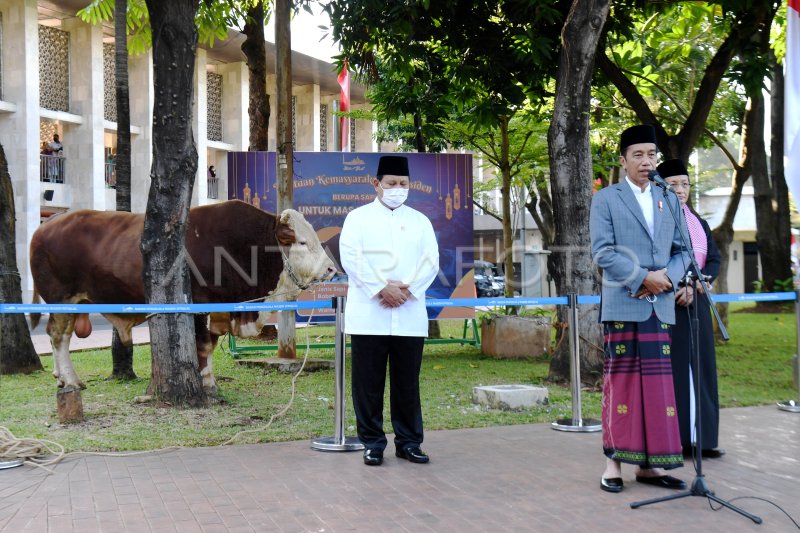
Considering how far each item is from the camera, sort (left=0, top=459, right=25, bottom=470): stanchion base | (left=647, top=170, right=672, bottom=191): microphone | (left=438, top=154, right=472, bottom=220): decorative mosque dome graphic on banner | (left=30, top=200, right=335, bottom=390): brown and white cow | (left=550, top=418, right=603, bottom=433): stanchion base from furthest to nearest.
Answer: (left=438, top=154, right=472, bottom=220): decorative mosque dome graphic on banner → (left=30, top=200, right=335, bottom=390): brown and white cow → (left=550, top=418, right=603, bottom=433): stanchion base → (left=0, top=459, right=25, bottom=470): stanchion base → (left=647, top=170, right=672, bottom=191): microphone

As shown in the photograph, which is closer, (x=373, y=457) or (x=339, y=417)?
(x=373, y=457)

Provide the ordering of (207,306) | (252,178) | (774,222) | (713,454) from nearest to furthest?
1. (713,454)
2. (207,306)
3. (252,178)
4. (774,222)

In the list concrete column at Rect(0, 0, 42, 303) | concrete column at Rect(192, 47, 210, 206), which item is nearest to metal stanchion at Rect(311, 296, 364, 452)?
concrete column at Rect(0, 0, 42, 303)

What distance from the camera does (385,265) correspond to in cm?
686

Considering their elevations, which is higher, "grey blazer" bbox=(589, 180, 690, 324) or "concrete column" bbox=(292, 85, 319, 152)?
"concrete column" bbox=(292, 85, 319, 152)

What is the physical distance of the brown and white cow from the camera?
9836 millimetres

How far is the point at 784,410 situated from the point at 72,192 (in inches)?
1212

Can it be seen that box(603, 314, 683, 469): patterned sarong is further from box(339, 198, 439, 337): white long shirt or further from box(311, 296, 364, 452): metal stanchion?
box(311, 296, 364, 452): metal stanchion

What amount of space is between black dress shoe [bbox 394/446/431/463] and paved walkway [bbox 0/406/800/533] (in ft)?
0.22

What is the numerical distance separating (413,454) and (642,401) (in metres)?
1.83

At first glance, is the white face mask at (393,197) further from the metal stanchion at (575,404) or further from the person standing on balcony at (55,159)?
the person standing on balcony at (55,159)

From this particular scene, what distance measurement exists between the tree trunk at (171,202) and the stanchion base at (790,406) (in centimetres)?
602

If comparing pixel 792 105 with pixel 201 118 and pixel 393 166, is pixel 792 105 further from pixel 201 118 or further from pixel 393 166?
pixel 201 118

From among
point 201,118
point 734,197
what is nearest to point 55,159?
point 201,118
